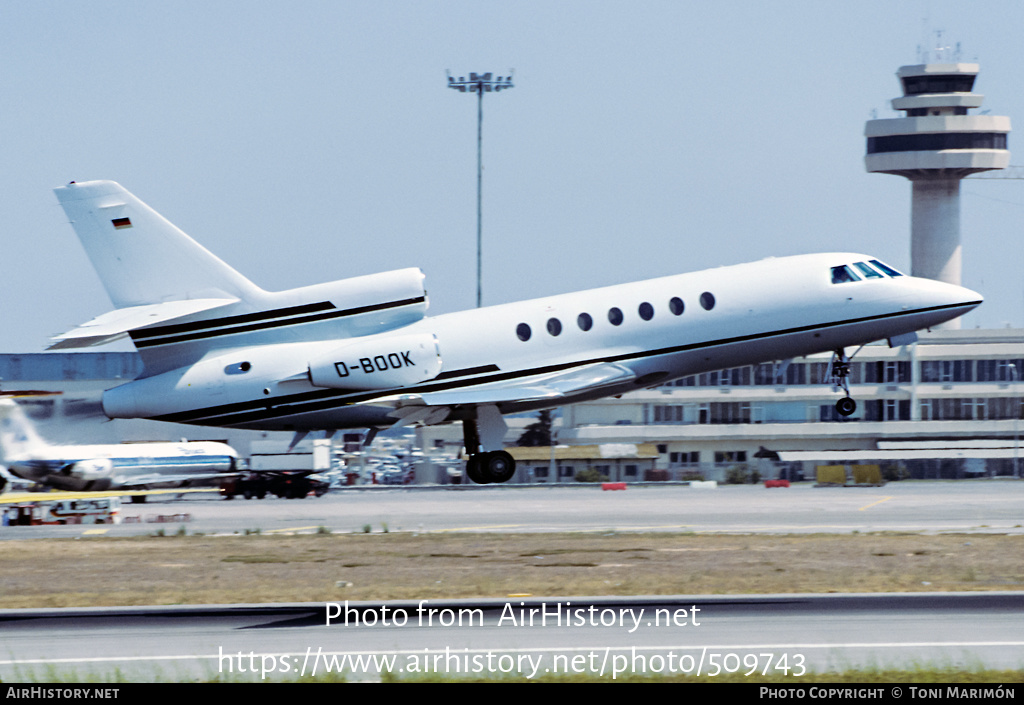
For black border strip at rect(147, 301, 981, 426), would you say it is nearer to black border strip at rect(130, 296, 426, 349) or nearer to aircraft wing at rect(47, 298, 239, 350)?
black border strip at rect(130, 296, 426, 349)

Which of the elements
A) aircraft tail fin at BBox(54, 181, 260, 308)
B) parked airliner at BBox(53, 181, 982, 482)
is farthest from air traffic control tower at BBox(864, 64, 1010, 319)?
aircraft tail fin at BBox(54, 181, 260, 308)

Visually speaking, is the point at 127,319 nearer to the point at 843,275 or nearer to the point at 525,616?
the point at 525,616

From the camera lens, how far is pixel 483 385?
3077cm

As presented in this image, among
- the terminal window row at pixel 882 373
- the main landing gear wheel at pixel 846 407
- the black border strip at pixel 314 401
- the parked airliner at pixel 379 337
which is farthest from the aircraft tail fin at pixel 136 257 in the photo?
the terminal window row at pixel 882 373

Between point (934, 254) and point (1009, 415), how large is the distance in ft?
101

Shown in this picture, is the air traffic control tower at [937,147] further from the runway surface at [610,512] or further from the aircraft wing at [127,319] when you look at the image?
the aircraft wing at [127,319]

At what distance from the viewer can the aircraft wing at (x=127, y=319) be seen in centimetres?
2847

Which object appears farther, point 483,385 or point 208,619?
point 483,385

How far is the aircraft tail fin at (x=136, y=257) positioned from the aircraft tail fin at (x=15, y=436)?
9460 millimetres

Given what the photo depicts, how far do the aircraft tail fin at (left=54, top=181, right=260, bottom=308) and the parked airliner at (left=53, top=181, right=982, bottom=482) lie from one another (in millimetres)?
33

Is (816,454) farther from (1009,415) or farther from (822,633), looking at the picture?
(822,633)

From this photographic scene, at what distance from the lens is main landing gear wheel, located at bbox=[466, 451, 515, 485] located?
31094mm

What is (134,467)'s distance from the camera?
66.4 m
